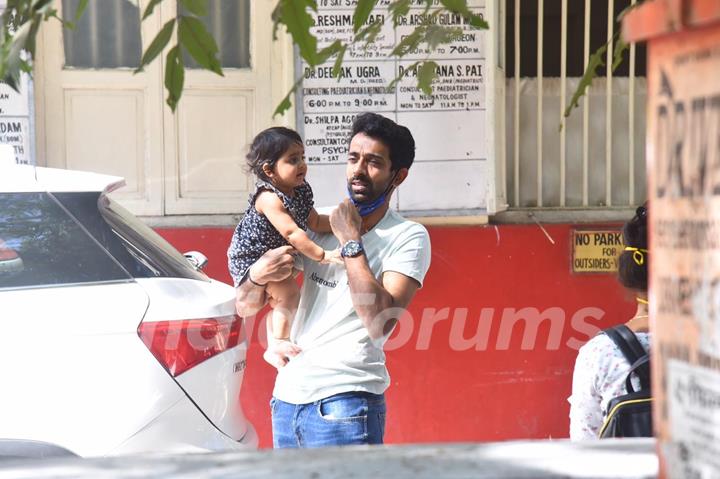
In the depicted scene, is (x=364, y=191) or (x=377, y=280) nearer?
(x=377, y=280)

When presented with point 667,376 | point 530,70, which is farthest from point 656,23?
point 530,70

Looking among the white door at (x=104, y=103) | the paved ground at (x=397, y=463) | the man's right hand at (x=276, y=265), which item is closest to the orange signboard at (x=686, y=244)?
the paved ground at (x=397, y=463)

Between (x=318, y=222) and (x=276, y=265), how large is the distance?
25 centimetres

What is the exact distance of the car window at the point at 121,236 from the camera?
12.2ft

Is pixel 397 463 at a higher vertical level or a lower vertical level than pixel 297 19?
lower

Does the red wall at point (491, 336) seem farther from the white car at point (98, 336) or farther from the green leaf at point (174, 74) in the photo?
the green leaf at point (174, 74)

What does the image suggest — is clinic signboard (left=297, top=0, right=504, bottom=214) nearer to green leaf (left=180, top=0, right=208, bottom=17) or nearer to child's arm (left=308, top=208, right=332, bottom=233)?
child's arm (left=308, top=208, right=332, bottom=233)

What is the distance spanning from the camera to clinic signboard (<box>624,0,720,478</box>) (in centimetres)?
107

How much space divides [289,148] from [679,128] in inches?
111

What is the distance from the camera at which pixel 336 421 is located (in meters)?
3.17

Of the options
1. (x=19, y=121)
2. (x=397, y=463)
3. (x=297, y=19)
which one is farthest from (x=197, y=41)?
(x=19, y=121)

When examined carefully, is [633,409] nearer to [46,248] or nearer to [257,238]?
[257,238]

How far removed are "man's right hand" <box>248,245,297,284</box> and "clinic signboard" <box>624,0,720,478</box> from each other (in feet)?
8.06

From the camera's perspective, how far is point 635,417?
103 inches
